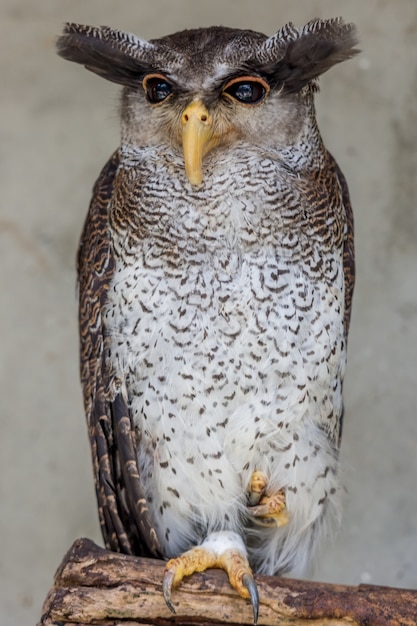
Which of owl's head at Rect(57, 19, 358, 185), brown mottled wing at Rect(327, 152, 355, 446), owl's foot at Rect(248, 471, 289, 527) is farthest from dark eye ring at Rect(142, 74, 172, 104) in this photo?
owl's foot at Rect(248, 471, 289, 527)

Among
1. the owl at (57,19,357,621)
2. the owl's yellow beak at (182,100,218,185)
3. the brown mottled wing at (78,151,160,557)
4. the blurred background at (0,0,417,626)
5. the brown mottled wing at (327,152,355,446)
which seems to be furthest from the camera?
the blurred background at (0,0,417,626)

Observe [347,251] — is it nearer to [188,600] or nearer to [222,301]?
[222,301]

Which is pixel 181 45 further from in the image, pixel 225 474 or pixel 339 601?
pixel 339 601

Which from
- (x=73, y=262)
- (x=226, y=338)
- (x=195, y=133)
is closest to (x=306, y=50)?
(x=195, y=133)

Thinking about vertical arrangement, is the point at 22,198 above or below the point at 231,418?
above

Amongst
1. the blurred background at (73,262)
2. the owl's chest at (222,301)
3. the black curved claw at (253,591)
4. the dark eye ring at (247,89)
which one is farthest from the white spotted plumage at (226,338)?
the blurred background at (73,262)

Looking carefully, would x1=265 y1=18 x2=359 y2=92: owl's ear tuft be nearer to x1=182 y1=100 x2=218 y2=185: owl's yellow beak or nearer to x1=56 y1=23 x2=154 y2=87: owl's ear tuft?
x1=182 y1=100 x2=218 y2=185: owl's yellow beak

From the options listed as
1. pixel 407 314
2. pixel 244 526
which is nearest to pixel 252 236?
pixel 244 526
